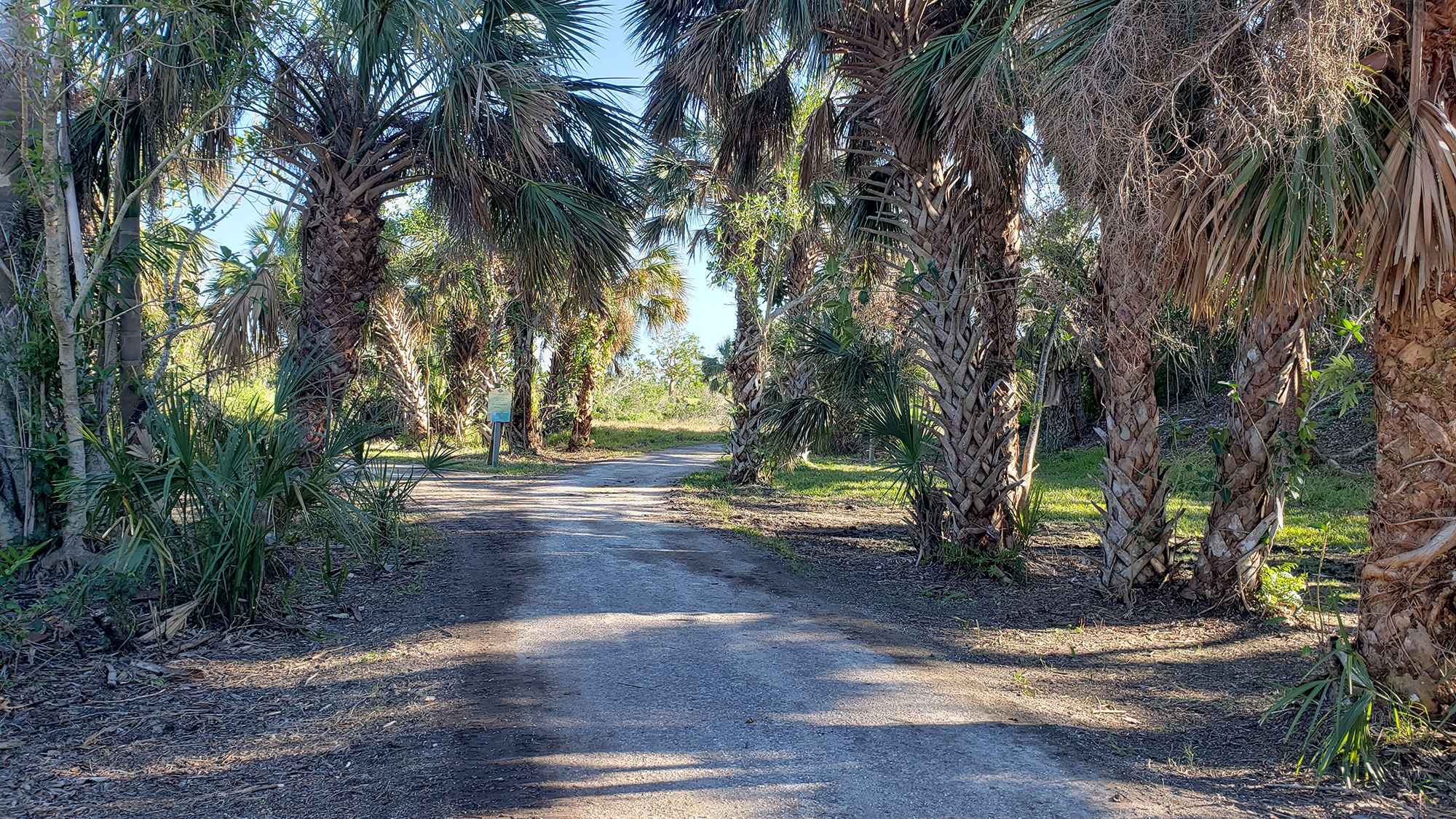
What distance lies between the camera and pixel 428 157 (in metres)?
8.06

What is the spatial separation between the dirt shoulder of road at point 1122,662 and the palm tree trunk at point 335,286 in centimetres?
471

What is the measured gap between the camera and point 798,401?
10.6 meters

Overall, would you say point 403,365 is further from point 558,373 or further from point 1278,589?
point 1278,589

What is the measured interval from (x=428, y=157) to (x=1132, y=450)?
22.5 ft

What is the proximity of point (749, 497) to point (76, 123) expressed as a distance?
9.11 meters

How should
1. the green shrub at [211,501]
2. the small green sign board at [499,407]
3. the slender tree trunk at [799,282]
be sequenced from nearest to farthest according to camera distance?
the green shrub at [211,501] → the slender tree trunk at [799,282] → the small green sign board at [499,407]

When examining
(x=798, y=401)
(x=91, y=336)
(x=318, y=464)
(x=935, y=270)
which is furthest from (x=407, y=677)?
(x=798, y=401)

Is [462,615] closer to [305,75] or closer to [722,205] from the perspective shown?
[305,75]

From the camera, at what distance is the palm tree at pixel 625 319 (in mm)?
21016

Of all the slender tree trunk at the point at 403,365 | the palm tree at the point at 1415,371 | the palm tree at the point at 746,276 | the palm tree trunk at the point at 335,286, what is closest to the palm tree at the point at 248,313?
the palm tree trunk at the point at 335,286

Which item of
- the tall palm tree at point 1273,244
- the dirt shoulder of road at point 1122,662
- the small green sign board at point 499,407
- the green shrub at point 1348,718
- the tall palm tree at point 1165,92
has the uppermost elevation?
the tall palm tree at point 1165,92

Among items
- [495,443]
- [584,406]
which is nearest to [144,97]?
[495,443]

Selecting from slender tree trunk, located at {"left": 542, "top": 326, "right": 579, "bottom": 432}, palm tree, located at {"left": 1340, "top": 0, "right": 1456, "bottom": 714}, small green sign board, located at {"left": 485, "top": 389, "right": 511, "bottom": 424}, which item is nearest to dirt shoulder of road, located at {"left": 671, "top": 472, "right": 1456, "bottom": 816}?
palm tree, located at {"left": 1340, "top": 0, "right": 1456, "bottom": 714}

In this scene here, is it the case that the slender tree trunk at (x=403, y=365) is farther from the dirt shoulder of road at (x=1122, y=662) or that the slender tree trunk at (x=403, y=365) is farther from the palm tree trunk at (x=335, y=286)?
the dirt shoulder of road at (x=1122, y=662)
